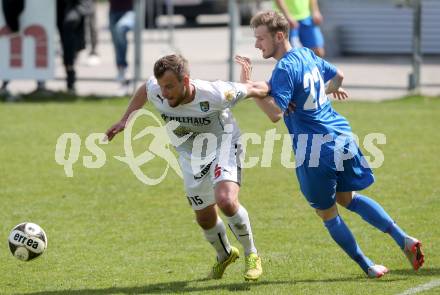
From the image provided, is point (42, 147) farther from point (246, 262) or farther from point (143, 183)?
point (246, 262)

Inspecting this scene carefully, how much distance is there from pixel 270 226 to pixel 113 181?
2437mm

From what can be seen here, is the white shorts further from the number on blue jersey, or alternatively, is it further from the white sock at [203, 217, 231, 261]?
the number on blue jersey

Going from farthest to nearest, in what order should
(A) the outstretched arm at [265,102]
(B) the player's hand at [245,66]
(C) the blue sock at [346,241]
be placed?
(C) the blue sock at [346,241]
(B) the player's hand at [245,66]
(A) the outstretched arm at [265,102]

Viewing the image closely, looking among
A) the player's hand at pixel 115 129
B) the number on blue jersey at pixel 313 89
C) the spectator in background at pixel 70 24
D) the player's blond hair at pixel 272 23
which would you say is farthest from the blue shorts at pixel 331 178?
the spectator in background at pixel 70 24

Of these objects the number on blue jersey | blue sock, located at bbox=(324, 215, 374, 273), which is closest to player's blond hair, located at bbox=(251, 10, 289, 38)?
the number on blue jersey

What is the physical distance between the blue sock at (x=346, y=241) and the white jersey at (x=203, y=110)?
87 cm

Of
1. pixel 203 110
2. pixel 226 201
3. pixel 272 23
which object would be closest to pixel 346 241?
pixel 226 201

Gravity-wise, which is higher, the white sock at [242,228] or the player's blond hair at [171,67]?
the player's blond hair at [171,67]

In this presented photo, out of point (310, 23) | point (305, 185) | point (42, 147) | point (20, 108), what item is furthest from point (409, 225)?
point (20, 108)

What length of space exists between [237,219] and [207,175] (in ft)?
1.22

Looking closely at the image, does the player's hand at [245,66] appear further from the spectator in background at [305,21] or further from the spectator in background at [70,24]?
the spectator in background at [70,24]

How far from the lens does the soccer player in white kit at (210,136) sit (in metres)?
6.50

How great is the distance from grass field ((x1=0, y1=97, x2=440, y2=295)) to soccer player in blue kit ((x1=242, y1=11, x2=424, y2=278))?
10.5 inches

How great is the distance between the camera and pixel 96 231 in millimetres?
8336
